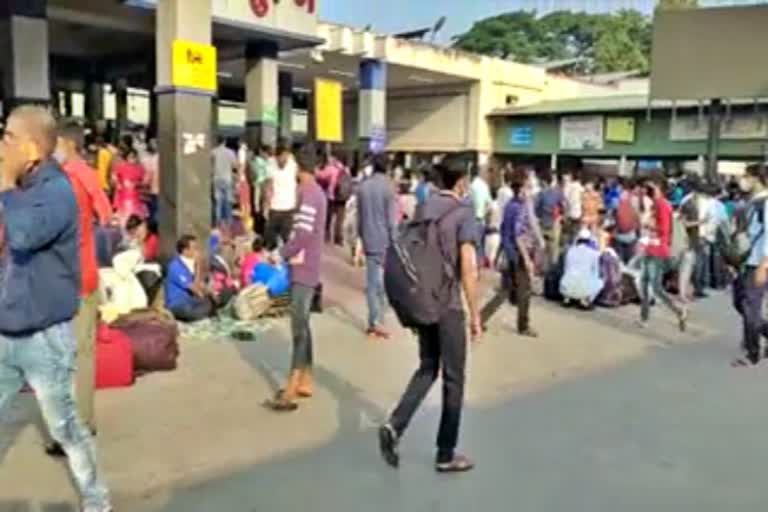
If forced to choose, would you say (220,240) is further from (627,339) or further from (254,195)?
(627,339)

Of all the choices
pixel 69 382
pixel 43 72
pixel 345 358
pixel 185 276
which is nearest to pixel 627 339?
pixel 345 358

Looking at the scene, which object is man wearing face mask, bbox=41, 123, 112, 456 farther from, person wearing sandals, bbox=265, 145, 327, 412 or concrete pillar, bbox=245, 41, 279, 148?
concrete pillar, bbox=245, 41, 279, 148

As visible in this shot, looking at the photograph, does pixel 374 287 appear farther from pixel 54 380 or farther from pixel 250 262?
pixel 54 380

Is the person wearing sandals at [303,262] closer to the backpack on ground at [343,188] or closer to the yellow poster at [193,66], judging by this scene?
the yellow poster at [193,66]

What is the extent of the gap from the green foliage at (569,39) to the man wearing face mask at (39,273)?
165ft

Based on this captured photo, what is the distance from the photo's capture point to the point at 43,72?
1459 cm

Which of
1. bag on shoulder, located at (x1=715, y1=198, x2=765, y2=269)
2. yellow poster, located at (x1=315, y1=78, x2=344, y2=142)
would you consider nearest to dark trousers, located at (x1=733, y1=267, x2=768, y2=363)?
bag on shoulder, located at (x1=715, y1=198, x2=765, y2=269)

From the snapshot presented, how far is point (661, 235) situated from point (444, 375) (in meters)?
5.99

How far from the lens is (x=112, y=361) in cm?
658

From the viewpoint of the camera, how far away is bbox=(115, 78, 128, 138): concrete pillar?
87.0ft

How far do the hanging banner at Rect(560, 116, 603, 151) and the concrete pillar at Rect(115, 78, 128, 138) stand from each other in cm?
1423

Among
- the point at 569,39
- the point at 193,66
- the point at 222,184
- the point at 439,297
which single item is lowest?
the point at 439,297

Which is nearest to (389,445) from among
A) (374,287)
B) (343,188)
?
(374,287)

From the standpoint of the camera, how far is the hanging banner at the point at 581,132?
2956 cm
